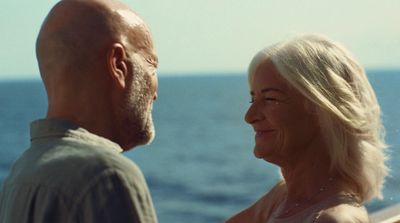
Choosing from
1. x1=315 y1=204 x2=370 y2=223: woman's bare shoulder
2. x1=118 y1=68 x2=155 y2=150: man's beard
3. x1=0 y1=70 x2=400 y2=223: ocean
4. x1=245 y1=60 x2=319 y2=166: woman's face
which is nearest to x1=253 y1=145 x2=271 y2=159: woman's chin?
x1=245 y1=60 x2=319 y2=166: woman's face

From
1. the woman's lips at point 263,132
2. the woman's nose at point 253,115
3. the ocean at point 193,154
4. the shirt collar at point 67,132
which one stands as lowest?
the ocean at point 193,154

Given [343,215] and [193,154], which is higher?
[343,215]

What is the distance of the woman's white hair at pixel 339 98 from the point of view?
4.67ft

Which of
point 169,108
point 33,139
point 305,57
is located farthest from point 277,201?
point 169,108

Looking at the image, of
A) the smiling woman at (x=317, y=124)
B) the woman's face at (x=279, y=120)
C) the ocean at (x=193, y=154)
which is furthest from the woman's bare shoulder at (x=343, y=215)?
the ocean at (x=193, y=154)

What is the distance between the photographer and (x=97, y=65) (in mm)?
1044

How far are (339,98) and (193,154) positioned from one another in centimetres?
3199

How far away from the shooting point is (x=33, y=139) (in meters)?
1.09

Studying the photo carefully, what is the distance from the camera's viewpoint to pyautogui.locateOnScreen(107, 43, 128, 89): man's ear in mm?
1044

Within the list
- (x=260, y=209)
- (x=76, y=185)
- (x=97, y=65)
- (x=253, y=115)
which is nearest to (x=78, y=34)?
(x=97, y=65)

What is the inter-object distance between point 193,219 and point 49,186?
1923cm

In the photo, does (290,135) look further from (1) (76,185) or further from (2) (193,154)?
(2) (193,154)

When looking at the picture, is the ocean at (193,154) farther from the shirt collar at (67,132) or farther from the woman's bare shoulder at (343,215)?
the shirt collar at (67,132)

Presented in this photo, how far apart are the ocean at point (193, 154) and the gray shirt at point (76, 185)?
13.3 m
